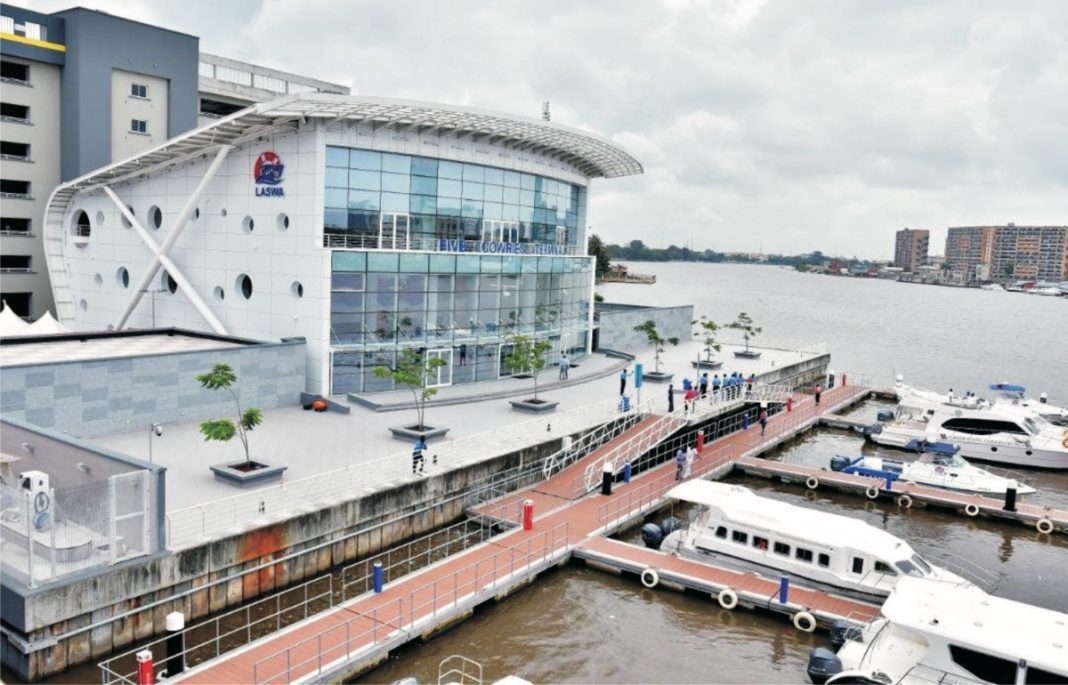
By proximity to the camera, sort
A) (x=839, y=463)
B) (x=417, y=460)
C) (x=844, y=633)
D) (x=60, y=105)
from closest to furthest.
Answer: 1. (x=844, y=633)
2. (x=417, y=460)
3. (x=839, y=463)
4. (x=60, y=105)

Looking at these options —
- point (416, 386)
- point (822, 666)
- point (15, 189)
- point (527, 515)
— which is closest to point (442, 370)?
point (416, 386)

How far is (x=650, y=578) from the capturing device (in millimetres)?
21828

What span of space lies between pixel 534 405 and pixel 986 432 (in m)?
22.0

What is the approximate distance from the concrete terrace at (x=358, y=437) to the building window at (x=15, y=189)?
1196 inches

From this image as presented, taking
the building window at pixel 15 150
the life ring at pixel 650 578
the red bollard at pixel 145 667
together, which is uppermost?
the building window at pixel 15 150

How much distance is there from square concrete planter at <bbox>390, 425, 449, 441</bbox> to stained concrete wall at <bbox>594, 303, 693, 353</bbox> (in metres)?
24.7

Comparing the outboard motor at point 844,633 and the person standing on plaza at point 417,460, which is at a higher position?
the person standing on plaza at point 417,460

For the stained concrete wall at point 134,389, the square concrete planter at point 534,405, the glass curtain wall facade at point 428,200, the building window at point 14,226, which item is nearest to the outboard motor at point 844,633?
the square concrete planter at point 534,405

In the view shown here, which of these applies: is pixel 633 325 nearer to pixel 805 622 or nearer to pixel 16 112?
pixel 805 622

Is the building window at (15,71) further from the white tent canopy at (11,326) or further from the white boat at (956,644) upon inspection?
the white boat at (956,644)

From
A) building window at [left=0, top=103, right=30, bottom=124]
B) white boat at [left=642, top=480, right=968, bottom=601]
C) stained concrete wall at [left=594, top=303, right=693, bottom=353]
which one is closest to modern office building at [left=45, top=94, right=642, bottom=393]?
stained concrete wall at [left=594, top=303, right=693, bottom=353]

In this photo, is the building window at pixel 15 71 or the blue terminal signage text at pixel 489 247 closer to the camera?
the blue terminal signage text at pixel 489 247

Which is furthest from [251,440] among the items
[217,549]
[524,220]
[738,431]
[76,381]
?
[738,431]

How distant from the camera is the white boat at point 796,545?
69.4 feet
